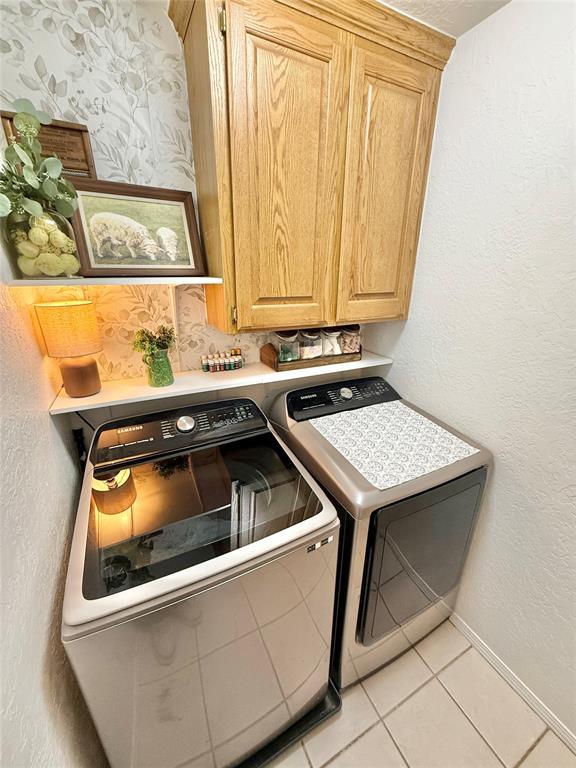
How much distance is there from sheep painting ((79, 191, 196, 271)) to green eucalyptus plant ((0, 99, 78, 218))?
5.9 inches

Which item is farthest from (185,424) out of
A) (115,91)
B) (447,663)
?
(447,663)

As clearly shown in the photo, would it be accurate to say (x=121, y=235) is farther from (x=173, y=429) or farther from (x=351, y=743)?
(x=351, y=743)

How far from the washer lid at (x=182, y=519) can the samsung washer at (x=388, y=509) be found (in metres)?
0.14

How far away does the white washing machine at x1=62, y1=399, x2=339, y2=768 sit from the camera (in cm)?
67

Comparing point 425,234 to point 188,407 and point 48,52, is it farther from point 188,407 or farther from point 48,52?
point 48,52

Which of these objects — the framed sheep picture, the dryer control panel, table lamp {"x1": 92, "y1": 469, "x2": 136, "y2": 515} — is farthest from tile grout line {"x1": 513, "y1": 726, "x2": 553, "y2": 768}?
the framed sheep picture

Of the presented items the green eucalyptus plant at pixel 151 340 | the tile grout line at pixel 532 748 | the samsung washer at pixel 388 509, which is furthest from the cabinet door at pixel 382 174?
the tile grout line at pixel 532 748

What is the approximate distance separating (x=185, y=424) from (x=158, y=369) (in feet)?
0.76

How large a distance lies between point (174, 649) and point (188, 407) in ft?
2.49

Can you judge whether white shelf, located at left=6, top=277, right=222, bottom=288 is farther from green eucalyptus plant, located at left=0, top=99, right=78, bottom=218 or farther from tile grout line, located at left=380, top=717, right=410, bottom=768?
tile grout line, located at left=380, top=717, right=410, bottom=768

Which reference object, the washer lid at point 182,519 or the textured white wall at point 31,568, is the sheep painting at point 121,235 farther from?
the washer lid at point 182,519

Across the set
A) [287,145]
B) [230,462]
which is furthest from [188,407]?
[287,145]

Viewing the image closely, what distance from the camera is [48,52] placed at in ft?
2.88

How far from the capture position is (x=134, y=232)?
3.21 feet
